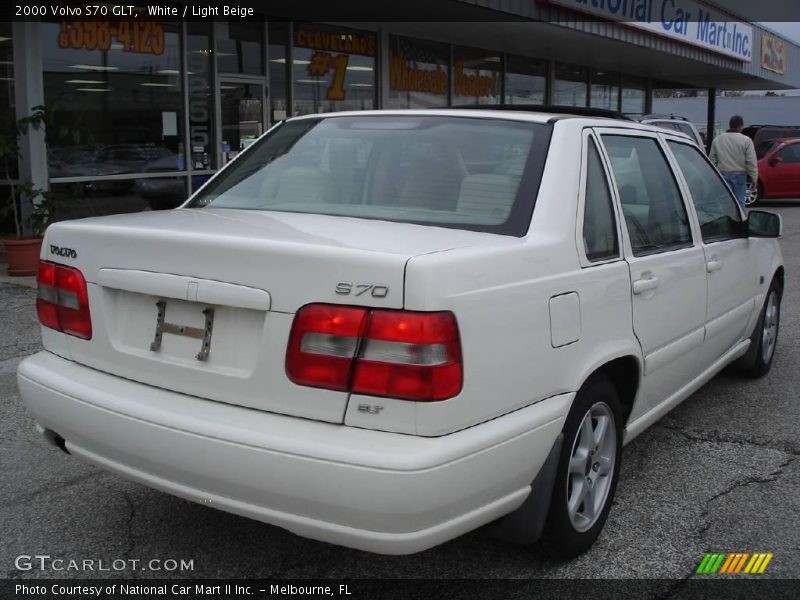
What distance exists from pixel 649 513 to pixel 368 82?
41.1 feet

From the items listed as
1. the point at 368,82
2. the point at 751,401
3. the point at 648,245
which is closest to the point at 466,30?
the point at 368,82

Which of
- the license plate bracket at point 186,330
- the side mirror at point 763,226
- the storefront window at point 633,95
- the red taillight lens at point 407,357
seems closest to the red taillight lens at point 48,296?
the license plate bracket at point 186,330

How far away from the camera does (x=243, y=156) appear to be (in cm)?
401

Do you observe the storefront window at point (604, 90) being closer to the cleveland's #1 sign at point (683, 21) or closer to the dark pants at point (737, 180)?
the cleveland's #1 sign at point (683, 21)

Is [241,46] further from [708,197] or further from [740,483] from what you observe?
A: [740,483]

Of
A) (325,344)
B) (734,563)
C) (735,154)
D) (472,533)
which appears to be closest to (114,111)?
(735,154)

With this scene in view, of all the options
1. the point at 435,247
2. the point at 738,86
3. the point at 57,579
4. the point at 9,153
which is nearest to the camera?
the point at 435,247

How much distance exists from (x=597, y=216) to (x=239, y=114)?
34.0ft

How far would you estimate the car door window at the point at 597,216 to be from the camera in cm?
321

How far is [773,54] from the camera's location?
27.0 meters

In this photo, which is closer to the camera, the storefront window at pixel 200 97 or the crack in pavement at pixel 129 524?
the crack in pavement at pixel 129 524

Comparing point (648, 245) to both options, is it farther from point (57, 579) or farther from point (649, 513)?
point (57, 579)

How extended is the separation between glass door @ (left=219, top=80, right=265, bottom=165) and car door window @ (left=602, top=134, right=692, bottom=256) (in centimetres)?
919

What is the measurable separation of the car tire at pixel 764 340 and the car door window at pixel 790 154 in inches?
636
